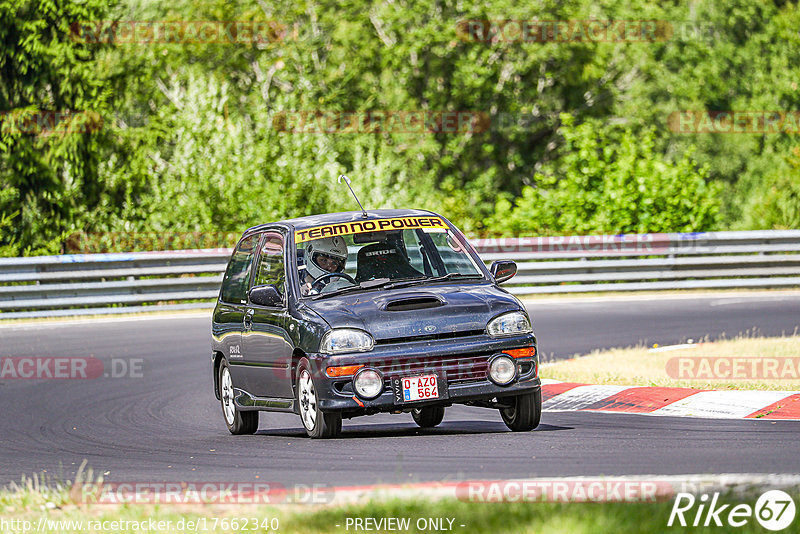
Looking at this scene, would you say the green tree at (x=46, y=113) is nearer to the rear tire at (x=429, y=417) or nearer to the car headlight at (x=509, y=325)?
the rear tire at (x=429, y=417)

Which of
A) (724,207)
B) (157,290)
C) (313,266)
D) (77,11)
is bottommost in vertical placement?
(724,207)

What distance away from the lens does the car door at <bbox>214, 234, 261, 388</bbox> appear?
10449 mm

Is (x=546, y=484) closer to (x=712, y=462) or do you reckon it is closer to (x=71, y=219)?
(x=712, y=462)

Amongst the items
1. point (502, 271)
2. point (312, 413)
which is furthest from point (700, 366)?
point (312, 413)

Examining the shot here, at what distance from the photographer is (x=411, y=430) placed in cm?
987

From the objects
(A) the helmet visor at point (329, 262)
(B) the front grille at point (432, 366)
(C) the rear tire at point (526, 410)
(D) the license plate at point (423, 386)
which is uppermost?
(A) the helmet visor at point (329, 262)

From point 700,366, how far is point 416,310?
5.16 meters

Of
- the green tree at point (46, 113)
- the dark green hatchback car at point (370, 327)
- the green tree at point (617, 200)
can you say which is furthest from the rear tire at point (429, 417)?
the green tree at point (46, 113)

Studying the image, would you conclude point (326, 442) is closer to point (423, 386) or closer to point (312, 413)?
point (312, 413)

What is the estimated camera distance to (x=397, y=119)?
1841 inches

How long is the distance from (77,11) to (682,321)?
52.1 feet

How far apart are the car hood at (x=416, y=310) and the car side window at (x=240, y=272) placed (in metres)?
1.67

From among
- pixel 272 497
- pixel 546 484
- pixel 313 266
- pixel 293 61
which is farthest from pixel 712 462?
pixel 293 61

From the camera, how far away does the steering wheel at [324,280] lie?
30.9ft
